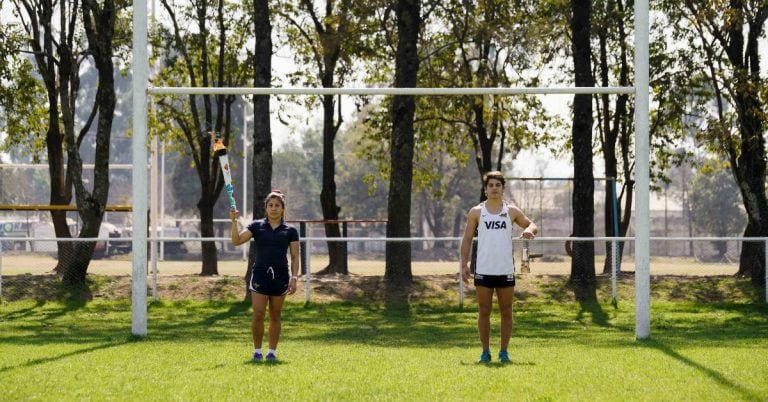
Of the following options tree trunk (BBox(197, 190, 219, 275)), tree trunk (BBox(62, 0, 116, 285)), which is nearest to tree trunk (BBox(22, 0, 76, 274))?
tree trunk (BBox(62, 0, 116, 285))

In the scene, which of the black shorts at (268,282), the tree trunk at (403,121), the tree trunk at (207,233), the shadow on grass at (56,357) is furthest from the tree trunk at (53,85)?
the black shorts at (268,282)

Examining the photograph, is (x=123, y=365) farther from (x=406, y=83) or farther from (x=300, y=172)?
(x=300, y=172)

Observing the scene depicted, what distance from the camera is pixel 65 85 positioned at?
94.4ft

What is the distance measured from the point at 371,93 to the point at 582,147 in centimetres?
1301

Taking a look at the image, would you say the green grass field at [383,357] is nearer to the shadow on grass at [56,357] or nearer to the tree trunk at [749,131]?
the shadow on grass at [56,357]

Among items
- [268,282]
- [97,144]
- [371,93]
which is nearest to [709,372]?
[268,282]

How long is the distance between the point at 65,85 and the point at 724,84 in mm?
16258

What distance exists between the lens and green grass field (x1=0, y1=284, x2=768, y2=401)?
389 inches

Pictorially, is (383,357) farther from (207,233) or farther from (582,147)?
(207,233)

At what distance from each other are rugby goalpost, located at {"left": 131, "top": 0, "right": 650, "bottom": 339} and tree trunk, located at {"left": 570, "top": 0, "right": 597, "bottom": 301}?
36.0 ft

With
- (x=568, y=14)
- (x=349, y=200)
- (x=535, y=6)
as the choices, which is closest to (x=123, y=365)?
(x=568, y=14)

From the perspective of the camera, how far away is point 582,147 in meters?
27.4

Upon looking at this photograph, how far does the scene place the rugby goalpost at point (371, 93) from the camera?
1485 centimetres

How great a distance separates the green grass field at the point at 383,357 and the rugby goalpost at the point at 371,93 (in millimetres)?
711
